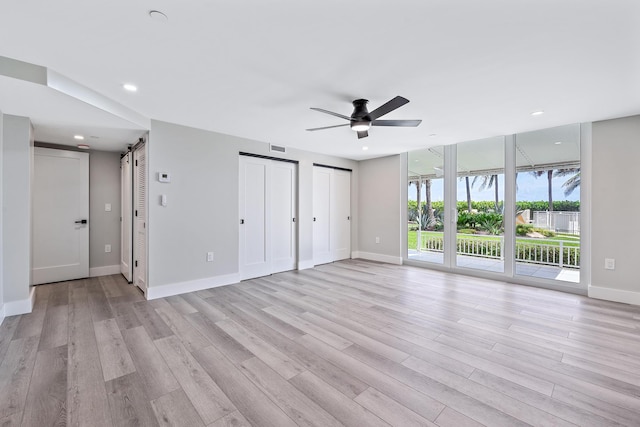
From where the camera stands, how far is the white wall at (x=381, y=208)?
19.7 feet

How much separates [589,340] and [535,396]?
51.7 inches

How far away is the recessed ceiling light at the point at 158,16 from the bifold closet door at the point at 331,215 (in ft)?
13.9

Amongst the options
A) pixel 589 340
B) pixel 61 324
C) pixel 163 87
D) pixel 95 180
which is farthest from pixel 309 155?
pixel 589 340

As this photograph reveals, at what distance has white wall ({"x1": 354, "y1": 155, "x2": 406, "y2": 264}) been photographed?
19.7 ft

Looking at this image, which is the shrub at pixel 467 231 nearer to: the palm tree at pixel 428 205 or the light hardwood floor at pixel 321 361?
the palm tree at pixel 428 205

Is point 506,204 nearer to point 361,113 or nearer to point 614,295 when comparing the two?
point 614,295

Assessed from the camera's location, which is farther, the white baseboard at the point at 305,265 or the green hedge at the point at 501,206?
the white baseboard at the point at 305,265

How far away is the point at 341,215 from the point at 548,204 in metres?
3.80

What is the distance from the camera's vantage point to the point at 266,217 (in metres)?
5.00

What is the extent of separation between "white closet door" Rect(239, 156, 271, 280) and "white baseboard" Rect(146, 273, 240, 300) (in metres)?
0.29

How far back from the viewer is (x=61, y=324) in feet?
9.31

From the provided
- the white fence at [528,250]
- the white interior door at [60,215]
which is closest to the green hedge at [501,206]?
the white fence at [528,250]

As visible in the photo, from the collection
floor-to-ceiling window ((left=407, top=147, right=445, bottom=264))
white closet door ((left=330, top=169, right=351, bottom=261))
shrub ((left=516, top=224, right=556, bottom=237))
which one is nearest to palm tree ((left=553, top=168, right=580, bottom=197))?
shrub ((left=516, top=224, right=556, bottom=237))

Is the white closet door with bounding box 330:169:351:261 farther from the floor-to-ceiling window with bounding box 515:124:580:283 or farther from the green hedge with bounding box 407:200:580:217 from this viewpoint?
the floor-to-ceiling window with bounding box 515:124:580:283
